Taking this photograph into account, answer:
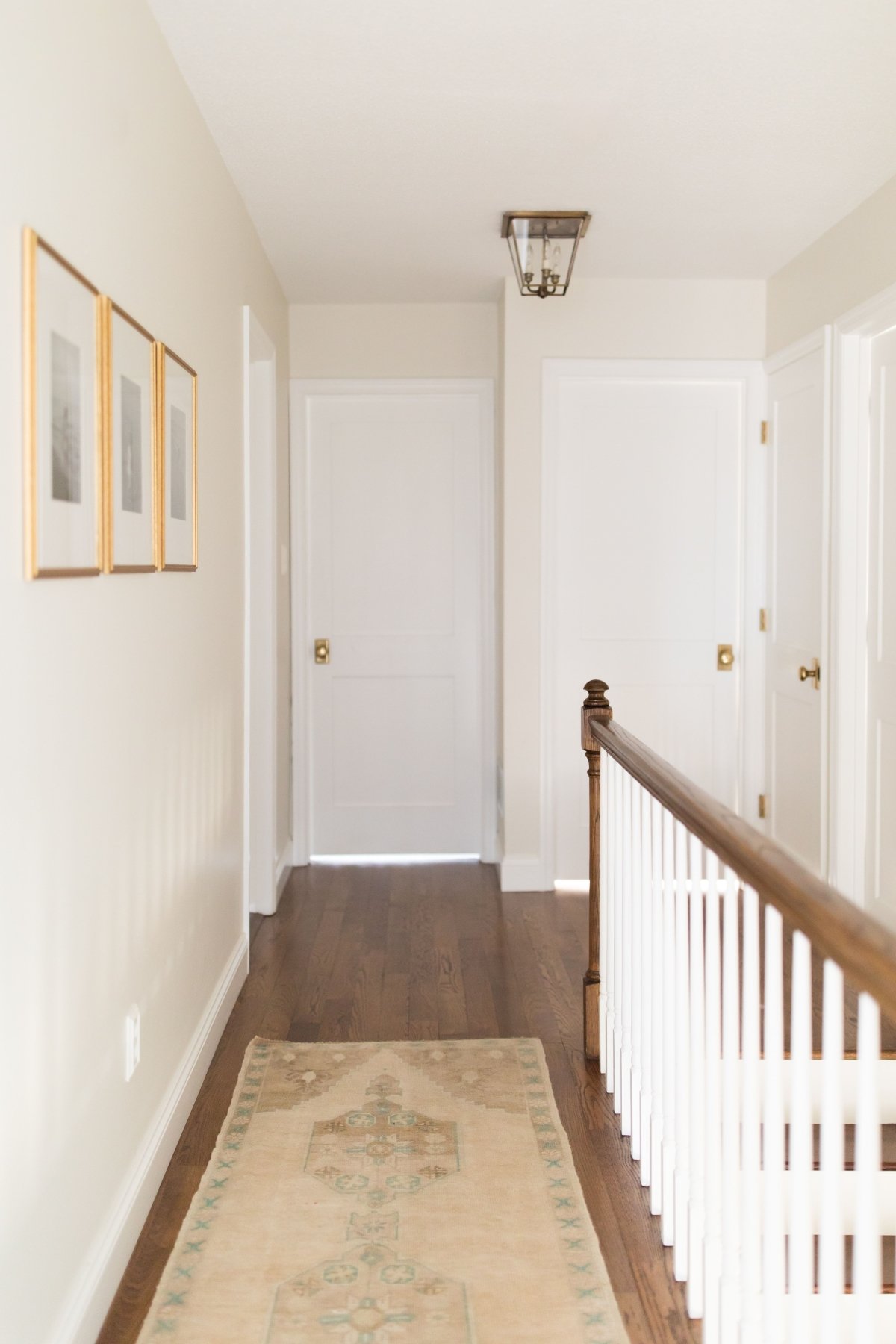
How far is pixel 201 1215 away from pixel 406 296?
11.9 ft

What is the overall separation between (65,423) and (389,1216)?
1599 mm

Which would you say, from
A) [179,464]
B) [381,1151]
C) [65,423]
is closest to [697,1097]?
[381,1151]

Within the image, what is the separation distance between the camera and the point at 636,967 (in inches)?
94.7

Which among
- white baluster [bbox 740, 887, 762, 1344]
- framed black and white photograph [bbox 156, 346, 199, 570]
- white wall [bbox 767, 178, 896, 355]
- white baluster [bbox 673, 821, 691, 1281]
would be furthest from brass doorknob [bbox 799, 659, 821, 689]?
white baluster [bbox 740, 887, 762, 1344]

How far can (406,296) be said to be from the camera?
4.73 meters

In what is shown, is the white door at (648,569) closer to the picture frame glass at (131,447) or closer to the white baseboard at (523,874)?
the white baseboard at (523,874)

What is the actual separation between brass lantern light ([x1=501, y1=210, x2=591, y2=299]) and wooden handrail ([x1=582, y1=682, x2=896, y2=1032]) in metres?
1.89

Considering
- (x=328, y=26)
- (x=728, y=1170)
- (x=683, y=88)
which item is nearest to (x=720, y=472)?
(x=683, y=88)

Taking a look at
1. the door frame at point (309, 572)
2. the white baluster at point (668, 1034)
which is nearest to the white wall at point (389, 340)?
the door frame at point (309, 572)

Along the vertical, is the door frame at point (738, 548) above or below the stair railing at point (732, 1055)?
above

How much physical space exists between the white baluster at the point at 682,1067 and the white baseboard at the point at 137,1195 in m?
0.99

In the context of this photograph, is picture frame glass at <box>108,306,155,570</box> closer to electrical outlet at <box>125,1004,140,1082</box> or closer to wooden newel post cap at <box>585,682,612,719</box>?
electrical outlet at <box>125,1004,140,1082</box>

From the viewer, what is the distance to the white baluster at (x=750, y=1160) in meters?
1.59

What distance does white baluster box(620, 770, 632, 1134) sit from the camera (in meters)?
2.48
